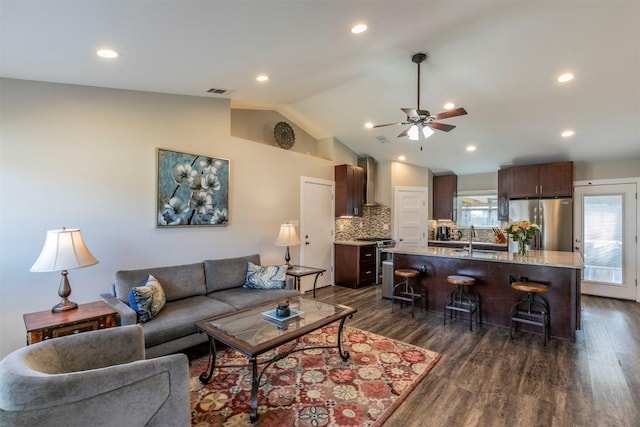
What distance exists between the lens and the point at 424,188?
23.0 feet

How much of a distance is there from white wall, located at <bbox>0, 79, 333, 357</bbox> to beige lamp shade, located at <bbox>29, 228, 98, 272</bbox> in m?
0.61

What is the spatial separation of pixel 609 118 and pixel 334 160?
418 centimetres

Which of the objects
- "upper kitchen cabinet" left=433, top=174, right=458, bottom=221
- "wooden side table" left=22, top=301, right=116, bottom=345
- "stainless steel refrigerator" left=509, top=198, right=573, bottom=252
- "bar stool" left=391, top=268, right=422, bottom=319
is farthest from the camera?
"upper kitchen cabinet" left=433, top=174, right=458, bottom=221

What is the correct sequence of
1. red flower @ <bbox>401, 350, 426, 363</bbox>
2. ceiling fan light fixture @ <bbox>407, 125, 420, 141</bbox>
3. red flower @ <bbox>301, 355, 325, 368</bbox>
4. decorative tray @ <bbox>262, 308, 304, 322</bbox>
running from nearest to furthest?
decorative tray @ <bbox>262, 308, 304, 322</bbox>
red flower @ <bbox>301, 355, 325, 368</bbox>
red flower @ <bbox>401, 350, 426, 363</bbox>
ceiling fan light fixture @ <bbox>407, 125, 420, 141</bbox>

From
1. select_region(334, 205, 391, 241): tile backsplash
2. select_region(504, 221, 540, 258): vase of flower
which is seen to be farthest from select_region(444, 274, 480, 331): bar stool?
select_region(334, 205, 391, 241): tile backsplash

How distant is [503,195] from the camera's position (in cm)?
605

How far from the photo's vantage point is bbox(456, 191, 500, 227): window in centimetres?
662

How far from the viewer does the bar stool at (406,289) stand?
423 centimetres

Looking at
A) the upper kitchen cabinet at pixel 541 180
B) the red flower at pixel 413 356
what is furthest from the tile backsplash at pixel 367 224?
the red flower at pixel 413 356

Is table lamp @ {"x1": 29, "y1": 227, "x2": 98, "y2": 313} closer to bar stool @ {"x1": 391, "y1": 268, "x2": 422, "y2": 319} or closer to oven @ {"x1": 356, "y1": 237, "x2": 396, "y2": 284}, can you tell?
bar stool @ {"x1": 391, "y1": 268, "x2": 422, "y2": 319}

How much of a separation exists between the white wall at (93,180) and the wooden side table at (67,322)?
0.58 meters

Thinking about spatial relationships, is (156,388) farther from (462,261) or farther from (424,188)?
(424,188)

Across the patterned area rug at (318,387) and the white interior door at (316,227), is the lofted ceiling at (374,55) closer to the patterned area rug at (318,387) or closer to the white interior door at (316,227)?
the white interior door at (316,227)

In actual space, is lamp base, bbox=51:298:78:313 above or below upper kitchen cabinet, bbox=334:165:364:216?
below
